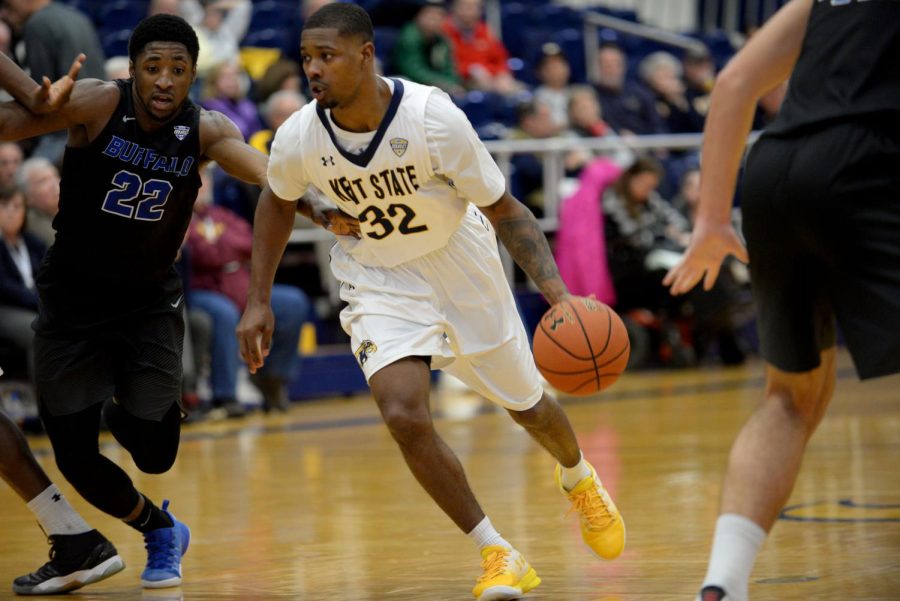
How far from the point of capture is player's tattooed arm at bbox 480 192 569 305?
16.1 feet

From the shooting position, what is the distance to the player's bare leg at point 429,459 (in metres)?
4.71

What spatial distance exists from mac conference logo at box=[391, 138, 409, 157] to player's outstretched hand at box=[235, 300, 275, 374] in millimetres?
709

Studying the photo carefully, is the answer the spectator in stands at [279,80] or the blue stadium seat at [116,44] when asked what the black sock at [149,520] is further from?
the blue stadium seat at [116,44]

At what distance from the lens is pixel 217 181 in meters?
12.0

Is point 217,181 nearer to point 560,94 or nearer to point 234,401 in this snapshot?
point 234,401

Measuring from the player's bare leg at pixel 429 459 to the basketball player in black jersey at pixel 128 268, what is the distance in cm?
93

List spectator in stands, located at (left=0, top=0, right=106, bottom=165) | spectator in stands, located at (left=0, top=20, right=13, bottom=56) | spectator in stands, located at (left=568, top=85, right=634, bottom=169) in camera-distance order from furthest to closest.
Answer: spectator in stands, located at (left=568, top=85, right=634, bottom=169) < spectator in stands, located at (left=0, top=20, right=13, bottom=56) < spectator in stands, located at (left=0, top=0, right=106, bottom=165)

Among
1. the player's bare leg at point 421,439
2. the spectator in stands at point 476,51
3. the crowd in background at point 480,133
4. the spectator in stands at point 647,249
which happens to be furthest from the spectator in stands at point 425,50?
the player's bare leg at point 421,439

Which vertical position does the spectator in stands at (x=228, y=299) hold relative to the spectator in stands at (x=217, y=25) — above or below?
below

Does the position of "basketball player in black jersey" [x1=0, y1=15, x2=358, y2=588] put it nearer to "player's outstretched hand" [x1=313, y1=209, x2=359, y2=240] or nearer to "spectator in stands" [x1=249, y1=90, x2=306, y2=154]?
"player's outstretched hand" [x1=313, y1=209, x2=359, y2=240]

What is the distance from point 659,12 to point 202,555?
1687cm

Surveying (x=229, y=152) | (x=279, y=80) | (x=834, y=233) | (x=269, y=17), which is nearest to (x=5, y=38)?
(x=279, y=80)

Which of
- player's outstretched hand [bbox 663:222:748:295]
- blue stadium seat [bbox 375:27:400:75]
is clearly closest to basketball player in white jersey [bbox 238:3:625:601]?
player's outstretched hand [bbox 663:222:748:295]

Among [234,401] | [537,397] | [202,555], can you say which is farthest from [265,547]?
[234,401]
